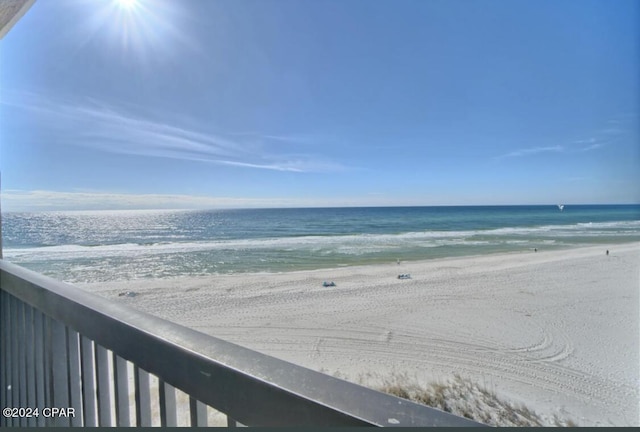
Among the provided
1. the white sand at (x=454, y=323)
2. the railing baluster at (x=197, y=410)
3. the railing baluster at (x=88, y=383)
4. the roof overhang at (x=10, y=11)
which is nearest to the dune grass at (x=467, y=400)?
the white sand at (x=454, y=323)

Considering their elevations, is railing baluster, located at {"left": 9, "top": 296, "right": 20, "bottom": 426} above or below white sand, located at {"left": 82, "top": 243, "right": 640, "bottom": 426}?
above

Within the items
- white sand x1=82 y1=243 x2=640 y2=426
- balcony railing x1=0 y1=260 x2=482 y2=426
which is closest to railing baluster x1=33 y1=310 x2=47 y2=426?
balcony railing x1=0 y1=260 x2=482 y2=426

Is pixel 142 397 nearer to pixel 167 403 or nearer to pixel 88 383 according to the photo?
pixel 167 403

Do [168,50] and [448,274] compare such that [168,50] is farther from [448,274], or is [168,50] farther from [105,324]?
[448,274]

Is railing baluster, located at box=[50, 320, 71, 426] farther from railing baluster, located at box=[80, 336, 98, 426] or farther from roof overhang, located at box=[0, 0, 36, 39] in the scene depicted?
roof overhang, located at box=[0, 0, 36, 39]

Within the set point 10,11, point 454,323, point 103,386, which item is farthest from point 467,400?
point 10,11

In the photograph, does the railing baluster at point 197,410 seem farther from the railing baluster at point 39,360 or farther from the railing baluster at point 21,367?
the railing baluster at point 21,367
